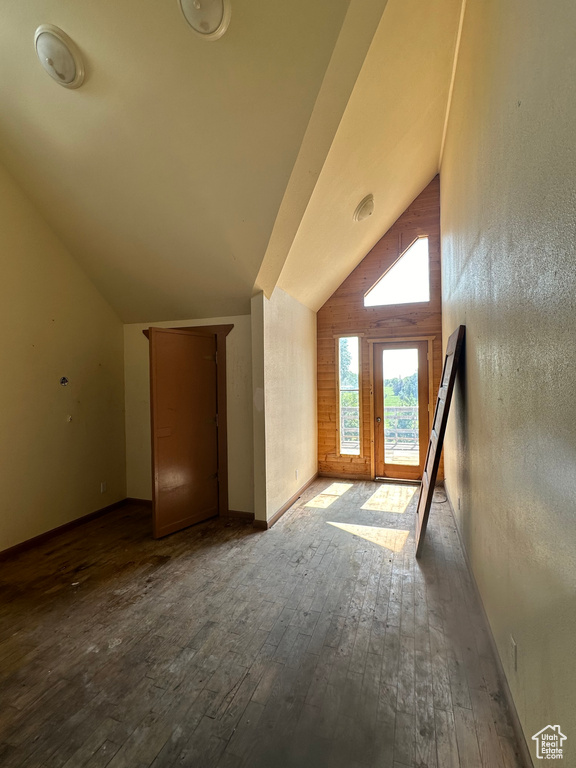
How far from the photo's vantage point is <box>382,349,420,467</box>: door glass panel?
16.2 feet

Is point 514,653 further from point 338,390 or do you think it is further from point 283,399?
point 338,390

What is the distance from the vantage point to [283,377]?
13.1 feet

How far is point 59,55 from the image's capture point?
6.66 ft

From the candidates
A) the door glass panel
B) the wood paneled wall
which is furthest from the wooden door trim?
the door glass panel

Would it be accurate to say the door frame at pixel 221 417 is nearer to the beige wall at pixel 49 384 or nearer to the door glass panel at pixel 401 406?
the beige wall at pixel 49 384

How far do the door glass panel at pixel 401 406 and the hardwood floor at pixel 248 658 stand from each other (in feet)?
6.24

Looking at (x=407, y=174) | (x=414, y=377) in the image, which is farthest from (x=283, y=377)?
(x=407, y=174)

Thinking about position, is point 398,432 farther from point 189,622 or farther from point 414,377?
point 189,622

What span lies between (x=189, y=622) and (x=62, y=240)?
3628mm

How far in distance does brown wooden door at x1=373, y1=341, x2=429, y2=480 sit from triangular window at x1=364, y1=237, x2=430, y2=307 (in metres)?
0.66

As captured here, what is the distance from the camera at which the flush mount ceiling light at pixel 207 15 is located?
1.75 m

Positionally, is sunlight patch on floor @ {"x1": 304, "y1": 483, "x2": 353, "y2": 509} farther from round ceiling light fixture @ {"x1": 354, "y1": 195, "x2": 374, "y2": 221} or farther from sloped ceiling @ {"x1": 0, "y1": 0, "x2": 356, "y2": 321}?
round ceiling light fixture @ {"x1": 354, "y1": 195, "x2": 374, "y2": 221}

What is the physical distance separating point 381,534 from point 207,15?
12.9 ft

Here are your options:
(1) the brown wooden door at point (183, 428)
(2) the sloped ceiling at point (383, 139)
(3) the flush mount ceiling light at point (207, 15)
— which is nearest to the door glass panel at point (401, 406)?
(2) the sloped ceiling at point (383, 139)
